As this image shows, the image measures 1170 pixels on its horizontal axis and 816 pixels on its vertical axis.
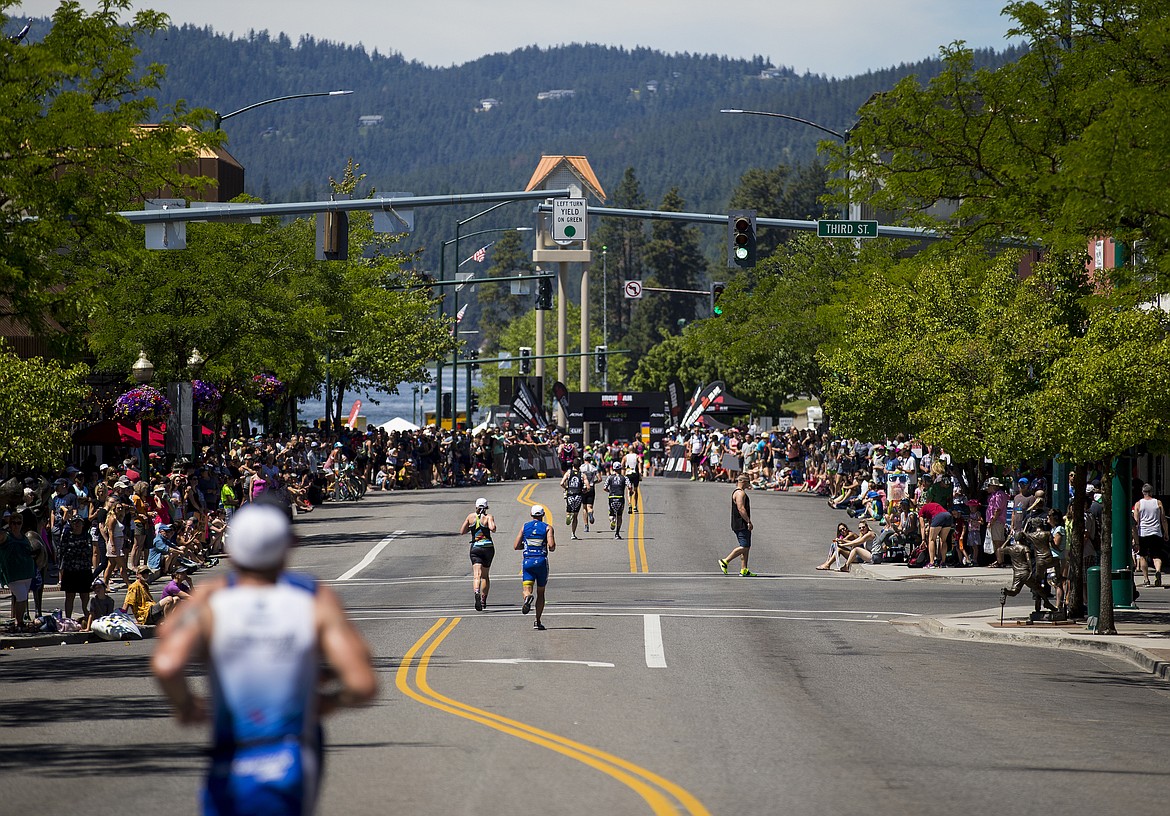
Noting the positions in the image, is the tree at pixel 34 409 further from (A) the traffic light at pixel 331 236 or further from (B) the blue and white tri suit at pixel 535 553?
(B) the blue and white tri suit at pixel 535 553

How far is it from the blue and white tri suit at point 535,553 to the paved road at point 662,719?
30.5 inches

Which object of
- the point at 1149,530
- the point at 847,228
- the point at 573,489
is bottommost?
the point at 1149,530

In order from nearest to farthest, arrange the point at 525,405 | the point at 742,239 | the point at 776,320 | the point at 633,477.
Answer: the point at 742,239
the point at 633,477
the point at 776,320
the point at 525,405

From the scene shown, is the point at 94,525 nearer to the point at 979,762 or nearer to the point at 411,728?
the point at 411,728

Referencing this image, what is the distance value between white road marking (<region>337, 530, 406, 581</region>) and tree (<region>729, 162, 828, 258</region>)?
4427 inches

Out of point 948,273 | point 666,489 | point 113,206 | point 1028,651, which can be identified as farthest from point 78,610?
point 666,489

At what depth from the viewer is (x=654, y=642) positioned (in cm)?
1961

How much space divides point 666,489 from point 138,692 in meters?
40.4

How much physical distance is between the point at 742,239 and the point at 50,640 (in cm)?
1416

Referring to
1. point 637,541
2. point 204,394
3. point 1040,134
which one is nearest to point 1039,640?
point 1040,134

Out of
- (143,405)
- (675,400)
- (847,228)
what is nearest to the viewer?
(847,228)

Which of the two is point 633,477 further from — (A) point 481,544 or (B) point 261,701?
(B) point 261,701

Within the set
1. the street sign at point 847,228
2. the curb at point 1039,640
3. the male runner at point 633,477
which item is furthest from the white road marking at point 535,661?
the male runner at point 633,477

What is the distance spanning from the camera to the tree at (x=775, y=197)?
153 meters
